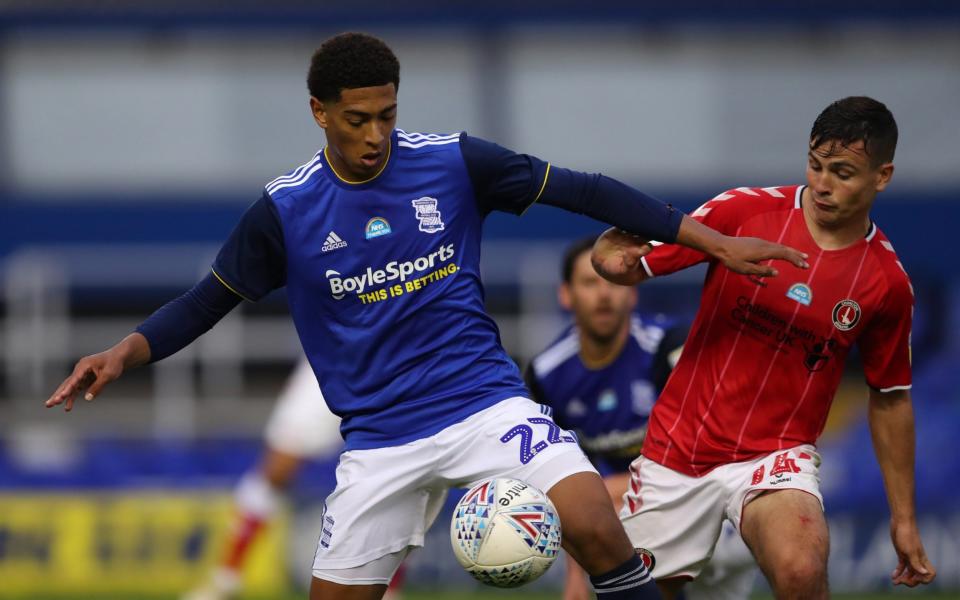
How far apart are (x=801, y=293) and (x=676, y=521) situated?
3.32 ft

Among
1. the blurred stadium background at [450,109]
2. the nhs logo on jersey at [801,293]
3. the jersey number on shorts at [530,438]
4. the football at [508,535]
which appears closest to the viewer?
the football at [508,535]

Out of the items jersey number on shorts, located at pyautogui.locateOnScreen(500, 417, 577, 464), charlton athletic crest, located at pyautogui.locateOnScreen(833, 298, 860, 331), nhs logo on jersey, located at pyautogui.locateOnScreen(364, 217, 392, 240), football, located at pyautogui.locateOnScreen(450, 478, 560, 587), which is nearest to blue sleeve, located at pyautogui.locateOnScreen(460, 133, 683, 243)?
nhs logo on jersey, located at pyautogui.locateOnScreen(364, 217, 392, 240)

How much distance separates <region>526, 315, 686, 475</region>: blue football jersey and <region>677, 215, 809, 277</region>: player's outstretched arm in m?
1.72

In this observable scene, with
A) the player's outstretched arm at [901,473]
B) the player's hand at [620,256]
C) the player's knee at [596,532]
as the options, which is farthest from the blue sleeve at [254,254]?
the player's outstretched arm at [901,473]

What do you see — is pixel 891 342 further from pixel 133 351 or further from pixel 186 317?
pixel 133 351

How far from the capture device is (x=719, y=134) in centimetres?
1767

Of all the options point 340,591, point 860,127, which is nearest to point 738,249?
point 860,127

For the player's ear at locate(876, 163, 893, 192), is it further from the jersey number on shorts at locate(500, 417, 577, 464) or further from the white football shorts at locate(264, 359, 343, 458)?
the white football shorts at locate(264, 359, 343, 458)

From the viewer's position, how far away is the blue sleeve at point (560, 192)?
215 inches

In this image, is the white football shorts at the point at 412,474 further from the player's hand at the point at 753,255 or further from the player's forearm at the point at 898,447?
the player's forearm at the point at 898,447

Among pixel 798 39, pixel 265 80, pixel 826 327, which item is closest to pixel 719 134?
pixel 798 39

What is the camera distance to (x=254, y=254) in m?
5.63

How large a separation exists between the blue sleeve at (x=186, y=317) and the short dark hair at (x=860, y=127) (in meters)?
2.29

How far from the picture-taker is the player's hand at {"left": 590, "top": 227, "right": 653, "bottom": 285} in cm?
558
